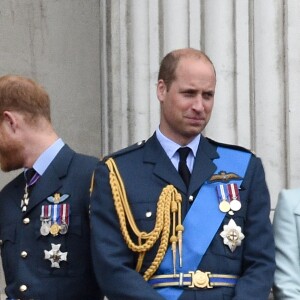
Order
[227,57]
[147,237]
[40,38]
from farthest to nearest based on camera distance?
[40,38]
[227,57]
[147,237]

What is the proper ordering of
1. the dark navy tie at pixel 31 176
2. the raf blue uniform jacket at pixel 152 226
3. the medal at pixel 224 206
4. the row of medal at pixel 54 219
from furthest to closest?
1. the dark navy tie at pixel 31 176
2. the row of medal at pixel 54 219
3. the medal at pixel 224 206
4. the raf blue uniform jacket at pixel 152 226

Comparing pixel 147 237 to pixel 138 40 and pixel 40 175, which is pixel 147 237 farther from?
pixel 138 40

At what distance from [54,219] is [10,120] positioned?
0.43 meters

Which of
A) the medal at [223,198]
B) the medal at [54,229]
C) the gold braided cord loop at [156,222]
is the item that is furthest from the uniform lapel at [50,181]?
the medal at [223,198]

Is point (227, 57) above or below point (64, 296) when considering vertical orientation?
above

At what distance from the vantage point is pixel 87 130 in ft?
24.0

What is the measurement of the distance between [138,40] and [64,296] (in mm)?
1852

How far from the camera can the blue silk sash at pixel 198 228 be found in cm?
513

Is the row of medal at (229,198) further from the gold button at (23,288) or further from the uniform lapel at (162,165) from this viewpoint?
the gold button at (23,288)

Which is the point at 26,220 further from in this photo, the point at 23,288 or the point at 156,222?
the point at 156,222

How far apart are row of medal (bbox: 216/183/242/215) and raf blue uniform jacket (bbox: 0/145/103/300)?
54 cm

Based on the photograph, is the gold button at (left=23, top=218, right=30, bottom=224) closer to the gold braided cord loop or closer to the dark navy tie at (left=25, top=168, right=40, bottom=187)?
the dark navy tie at (left=25, top=168, right=40, bottom=187)

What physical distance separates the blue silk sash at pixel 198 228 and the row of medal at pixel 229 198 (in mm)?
17

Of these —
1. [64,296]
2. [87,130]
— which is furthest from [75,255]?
[87,130]
